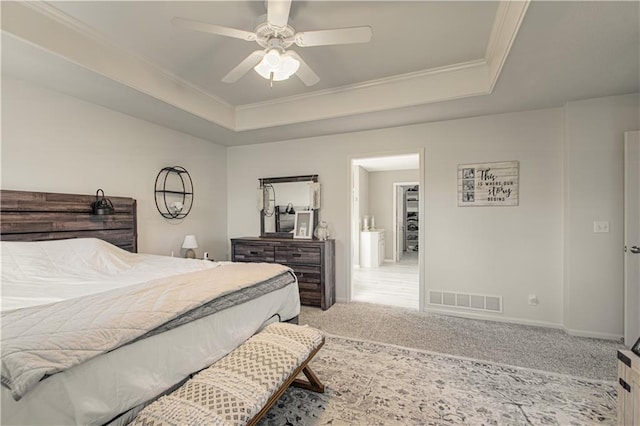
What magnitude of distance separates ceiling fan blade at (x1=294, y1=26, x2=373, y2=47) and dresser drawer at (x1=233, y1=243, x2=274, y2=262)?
2740 mm

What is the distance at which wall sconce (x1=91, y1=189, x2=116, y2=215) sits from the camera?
2.86m

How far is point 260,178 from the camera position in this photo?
4613mm

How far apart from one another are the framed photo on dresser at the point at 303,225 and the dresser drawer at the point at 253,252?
1.55 feet

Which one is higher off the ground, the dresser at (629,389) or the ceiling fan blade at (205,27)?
the ceiling fan blade at (205,27)

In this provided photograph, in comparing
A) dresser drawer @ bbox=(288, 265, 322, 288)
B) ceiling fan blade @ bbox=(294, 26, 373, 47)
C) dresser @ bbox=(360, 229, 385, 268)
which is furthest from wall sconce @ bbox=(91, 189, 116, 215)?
dresser @ bbox=(360, 229, 385, 268)

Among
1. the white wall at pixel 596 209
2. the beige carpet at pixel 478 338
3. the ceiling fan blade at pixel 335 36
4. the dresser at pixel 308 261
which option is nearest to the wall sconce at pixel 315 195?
the dresser at pixel 308 261

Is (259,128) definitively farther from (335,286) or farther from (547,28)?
(547,28)

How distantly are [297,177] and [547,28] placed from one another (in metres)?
3.15

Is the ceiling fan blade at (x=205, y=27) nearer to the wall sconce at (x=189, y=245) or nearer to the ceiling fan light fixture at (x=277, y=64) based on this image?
the ceiling fan light fixture at (x=277, y=64)

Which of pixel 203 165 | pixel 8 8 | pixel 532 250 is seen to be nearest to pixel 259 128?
pixel 203 165

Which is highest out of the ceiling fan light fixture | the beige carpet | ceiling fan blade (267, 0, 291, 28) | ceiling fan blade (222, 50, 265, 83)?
ceiling fan blade (267, 0, 291, 28)

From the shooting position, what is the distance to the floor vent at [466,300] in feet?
11.0

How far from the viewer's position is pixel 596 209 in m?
2.88

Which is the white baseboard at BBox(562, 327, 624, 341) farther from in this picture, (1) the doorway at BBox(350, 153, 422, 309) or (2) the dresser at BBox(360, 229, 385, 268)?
(2) the dresser at BBox(360, 229, 385, 268)
